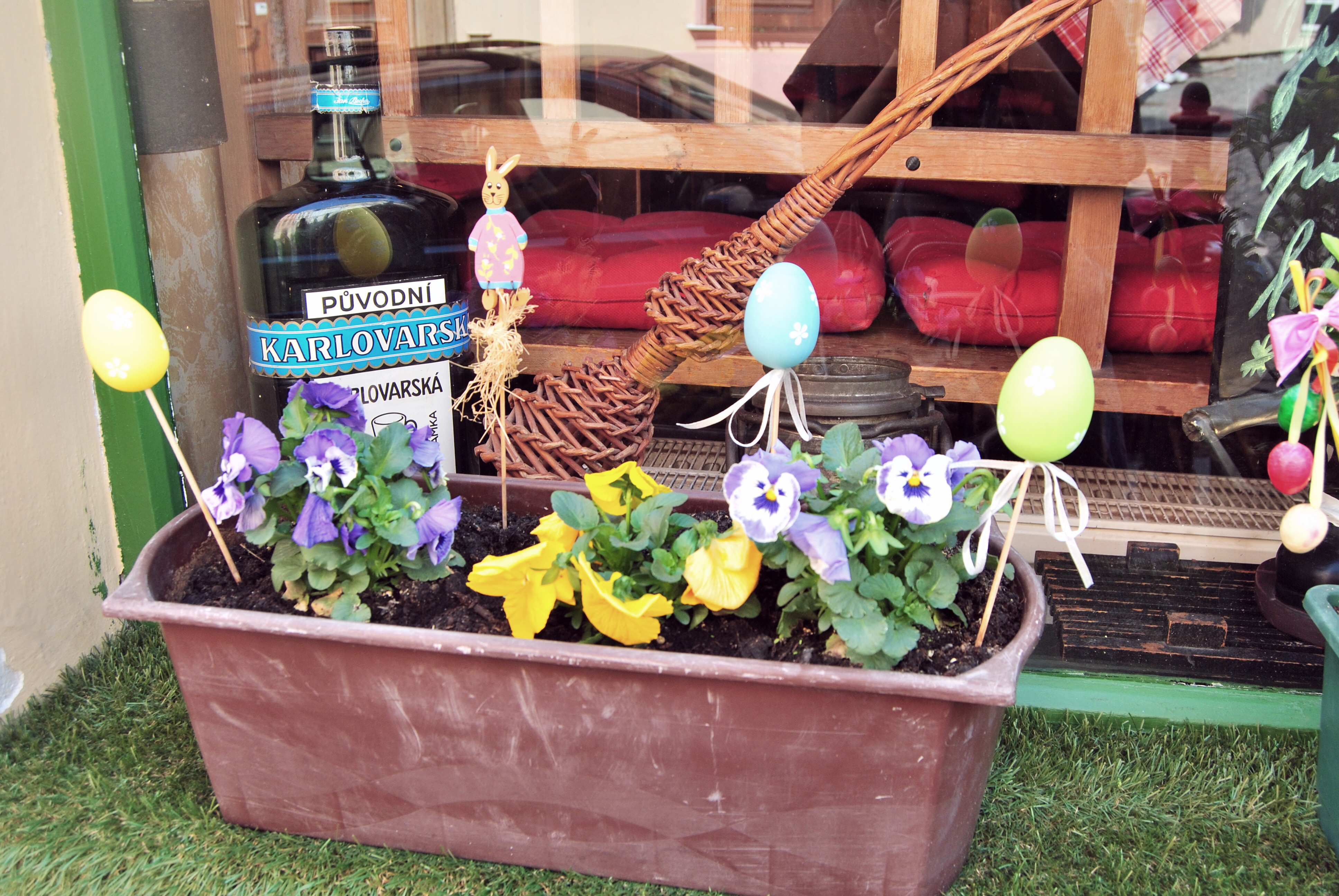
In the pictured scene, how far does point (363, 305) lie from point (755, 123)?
586 millimetres

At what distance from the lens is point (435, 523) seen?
896 millimetres

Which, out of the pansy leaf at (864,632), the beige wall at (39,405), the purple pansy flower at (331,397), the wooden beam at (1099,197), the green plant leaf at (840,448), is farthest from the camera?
the wooden beam at (1099,197)

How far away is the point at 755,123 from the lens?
1.34m

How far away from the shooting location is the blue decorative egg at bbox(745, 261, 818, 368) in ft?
2.87

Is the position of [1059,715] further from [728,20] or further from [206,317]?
[206,317]

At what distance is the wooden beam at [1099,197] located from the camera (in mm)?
1234

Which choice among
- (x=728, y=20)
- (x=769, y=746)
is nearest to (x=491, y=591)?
(x=769, y=746)

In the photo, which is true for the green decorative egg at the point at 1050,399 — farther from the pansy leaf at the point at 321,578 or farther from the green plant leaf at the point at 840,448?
the pansy leaf at the point at 321,578

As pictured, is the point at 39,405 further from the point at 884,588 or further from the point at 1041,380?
the point at 1041,380

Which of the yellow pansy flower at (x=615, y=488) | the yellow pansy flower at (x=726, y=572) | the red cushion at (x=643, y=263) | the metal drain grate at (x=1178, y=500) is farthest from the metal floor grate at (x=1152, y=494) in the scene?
the yellow pansy flower at (x=726, y=572)

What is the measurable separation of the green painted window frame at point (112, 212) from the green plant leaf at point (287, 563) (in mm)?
431

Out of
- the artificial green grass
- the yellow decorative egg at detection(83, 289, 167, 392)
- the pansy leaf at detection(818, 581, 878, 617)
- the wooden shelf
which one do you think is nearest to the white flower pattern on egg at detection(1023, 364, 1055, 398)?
the pansy leaf at detection(818, 581, 878, 617)

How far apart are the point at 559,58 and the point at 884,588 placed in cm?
97

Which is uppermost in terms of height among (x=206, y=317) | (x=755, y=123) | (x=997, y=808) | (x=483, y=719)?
(x=755, y=123)
